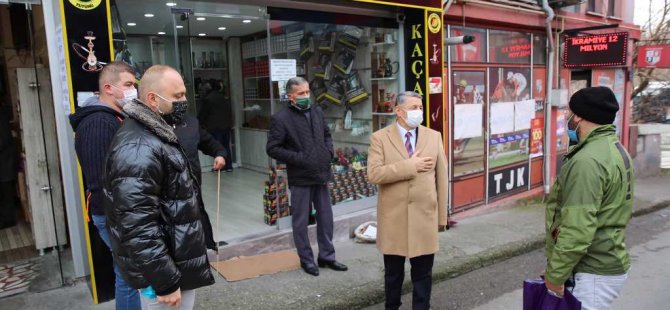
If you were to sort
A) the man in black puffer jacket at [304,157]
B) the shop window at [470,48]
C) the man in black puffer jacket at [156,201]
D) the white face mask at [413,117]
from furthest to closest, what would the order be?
the shop window at [470,48] < the man in black puffer jacket at [304,157] < the white face mask at [413,117] < the man in black puffer jacket at [156,201]

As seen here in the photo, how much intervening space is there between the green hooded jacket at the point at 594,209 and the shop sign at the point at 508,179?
202 inches

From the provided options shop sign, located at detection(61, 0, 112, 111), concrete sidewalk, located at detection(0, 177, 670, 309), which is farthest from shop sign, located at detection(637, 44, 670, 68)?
shop sign, located at detection(61, 0, 112, 111)

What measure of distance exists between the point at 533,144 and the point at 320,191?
505 centimetres

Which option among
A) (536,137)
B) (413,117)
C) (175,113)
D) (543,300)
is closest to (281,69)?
(413,117)

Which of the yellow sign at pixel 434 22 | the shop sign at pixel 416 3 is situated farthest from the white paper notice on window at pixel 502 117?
the shop sign at pixel 416 3

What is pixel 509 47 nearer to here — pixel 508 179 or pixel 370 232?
pixel 508 179

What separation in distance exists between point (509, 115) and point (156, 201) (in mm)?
6678

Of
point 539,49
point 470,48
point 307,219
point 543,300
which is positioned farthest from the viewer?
point 539,49

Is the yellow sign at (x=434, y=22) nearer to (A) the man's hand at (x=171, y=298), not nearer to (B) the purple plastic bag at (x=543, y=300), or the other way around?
(B) the purple plastic bag at (x=543, y=300)

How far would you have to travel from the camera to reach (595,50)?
8391 millimetres

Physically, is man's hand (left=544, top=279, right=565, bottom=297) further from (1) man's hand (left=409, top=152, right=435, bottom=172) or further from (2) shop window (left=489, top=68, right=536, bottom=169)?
(2) shop window (left=489, top=68, right=536, bottom=169)

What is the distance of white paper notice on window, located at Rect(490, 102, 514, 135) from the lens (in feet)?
24.8

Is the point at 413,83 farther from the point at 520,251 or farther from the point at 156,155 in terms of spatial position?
the point at 156,155

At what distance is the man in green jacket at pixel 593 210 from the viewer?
7.93 ft
